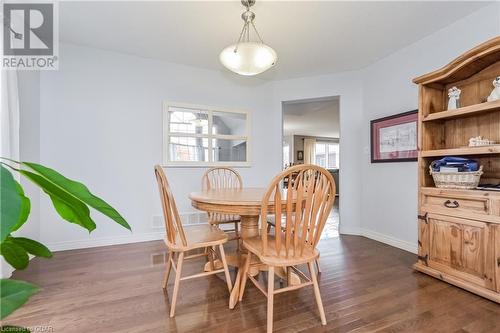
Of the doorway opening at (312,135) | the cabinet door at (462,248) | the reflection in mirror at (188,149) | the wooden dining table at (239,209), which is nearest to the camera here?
the wooden dining table at (239,209)

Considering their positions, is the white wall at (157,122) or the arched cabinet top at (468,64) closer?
the arched cabinet top at (468,64)

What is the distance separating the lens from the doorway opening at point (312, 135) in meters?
5.91

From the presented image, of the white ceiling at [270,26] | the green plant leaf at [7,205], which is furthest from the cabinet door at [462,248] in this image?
the green plant leaf at [7,205]

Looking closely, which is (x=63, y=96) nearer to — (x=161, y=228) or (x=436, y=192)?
(x=161, y=228)

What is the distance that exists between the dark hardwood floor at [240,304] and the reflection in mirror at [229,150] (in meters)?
1.69

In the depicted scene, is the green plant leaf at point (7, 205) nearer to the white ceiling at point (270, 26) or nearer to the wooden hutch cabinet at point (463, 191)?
the white ceiling at point (270, 26)

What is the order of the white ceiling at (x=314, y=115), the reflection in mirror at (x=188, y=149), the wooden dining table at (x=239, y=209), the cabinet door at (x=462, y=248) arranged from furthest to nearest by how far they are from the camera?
the white ceiling at (x=314, y=115) → the reflection in mirror at (x=188, y=149) → the cabinet door at (x=462, y=248) → the wooden dining table at (x=239, y=209)

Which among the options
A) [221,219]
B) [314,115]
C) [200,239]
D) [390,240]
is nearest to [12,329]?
[200,239]

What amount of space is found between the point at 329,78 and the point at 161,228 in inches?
126

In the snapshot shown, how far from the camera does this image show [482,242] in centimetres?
174

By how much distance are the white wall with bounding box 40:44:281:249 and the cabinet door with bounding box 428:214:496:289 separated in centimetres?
273

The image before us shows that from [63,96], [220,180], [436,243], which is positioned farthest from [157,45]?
[436,243]

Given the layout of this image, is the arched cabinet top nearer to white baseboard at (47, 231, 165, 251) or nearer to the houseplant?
the houseplant

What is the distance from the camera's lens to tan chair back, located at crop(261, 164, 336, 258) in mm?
1344
